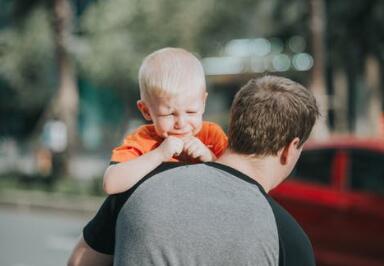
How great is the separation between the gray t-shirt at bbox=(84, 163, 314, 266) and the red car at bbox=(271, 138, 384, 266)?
15.5ft

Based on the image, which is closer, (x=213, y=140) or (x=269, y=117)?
(x=269, y=117)

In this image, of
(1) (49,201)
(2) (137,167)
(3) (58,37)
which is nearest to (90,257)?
(2) (137,167)

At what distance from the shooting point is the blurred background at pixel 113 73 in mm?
13867

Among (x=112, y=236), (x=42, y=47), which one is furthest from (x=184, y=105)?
(x=42, y=47)

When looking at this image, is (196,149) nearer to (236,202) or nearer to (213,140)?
(213,140)

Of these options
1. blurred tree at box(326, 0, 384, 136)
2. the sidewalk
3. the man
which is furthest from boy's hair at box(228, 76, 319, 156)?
blurred tree at box(326, 0, 384, 136)

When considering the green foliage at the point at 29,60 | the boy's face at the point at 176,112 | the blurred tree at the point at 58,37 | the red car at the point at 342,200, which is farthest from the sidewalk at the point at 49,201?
the boy's face at the point at 176,112

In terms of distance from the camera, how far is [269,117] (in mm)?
1919

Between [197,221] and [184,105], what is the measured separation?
352 mm

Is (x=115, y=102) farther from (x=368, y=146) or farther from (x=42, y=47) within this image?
(x=368, y=146)

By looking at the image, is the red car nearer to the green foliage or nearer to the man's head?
the man's head

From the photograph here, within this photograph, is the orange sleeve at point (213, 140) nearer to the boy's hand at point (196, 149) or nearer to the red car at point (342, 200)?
the boy's hand at point (196, 149)

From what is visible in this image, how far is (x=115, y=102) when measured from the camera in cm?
3866

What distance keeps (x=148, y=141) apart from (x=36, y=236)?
958 centimetres
